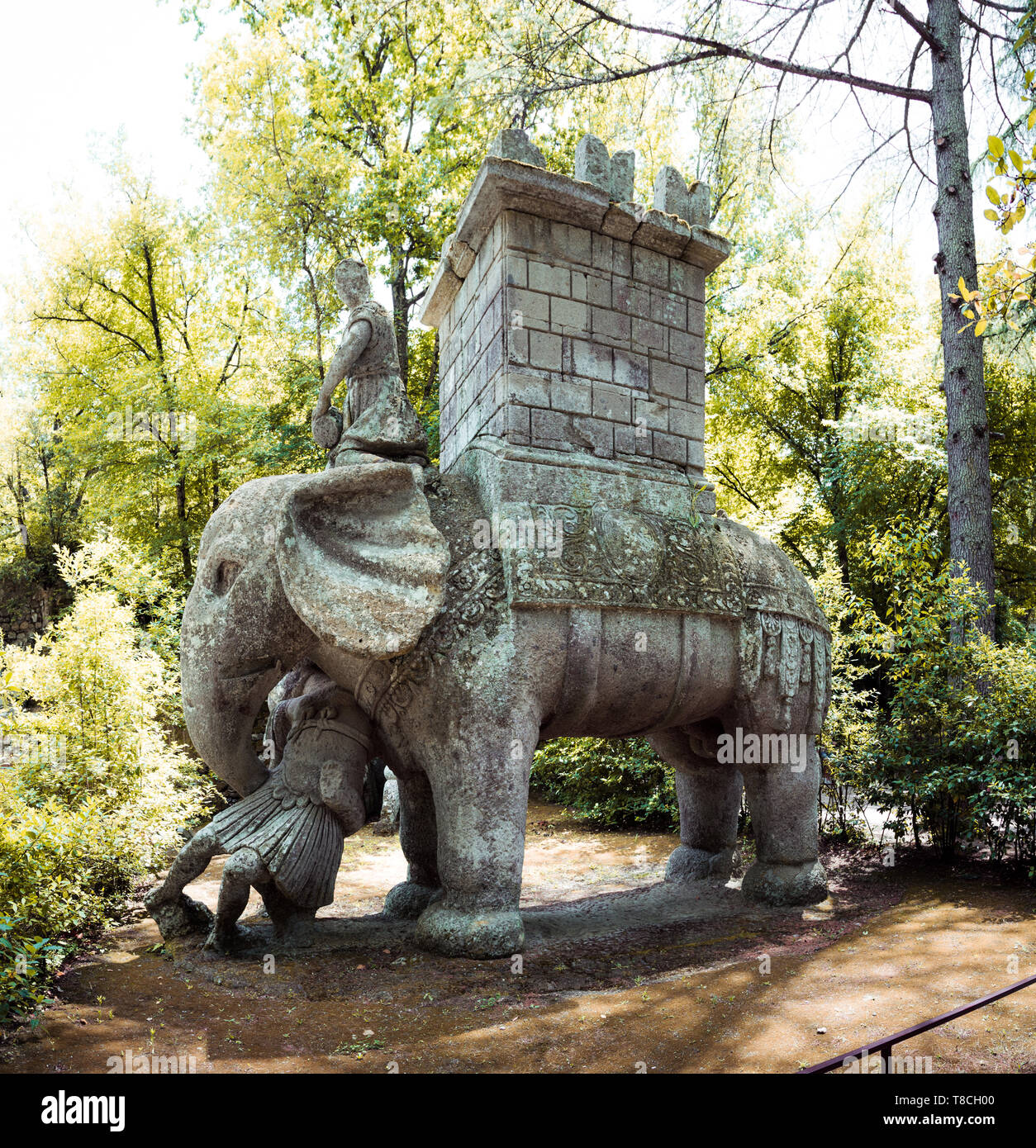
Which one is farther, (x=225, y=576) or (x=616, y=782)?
(x=616, y=782)

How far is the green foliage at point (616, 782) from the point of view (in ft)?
31.4

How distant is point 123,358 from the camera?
57.5ft

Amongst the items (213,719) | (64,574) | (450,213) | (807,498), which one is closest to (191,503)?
(450,213)

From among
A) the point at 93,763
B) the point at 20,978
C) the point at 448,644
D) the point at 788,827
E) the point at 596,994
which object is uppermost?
the point at 448,644

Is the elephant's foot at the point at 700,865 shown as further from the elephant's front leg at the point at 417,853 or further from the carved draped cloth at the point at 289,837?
the carved draped cloth at the point at 289,837

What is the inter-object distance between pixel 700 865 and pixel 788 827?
3.41 ft

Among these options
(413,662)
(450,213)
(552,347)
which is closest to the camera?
(413,662)

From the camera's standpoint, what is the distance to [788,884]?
5.48 metres

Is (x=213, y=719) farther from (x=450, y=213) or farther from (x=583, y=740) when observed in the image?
(x=450, y=213)

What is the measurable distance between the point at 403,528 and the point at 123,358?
15.3m

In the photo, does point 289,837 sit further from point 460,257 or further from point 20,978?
point 460,257

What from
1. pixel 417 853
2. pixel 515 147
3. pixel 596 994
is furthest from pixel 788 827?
pixel 515 147

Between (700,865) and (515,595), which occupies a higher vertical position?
(515,595)

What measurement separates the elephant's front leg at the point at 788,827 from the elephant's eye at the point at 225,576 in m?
3.21
